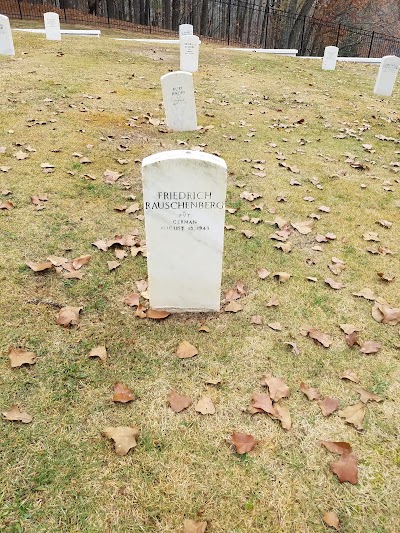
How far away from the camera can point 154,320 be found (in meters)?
3.55

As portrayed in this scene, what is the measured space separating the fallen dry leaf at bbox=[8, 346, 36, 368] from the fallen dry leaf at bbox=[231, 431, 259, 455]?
5.09ft

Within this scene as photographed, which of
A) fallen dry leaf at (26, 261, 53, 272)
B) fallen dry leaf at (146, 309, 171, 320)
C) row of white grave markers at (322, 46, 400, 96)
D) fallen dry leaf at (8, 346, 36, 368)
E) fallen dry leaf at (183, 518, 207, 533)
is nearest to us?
fallen dry leaf at (183, 518, 207, 533)

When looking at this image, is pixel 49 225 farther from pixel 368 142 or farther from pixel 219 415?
pixel 368 142

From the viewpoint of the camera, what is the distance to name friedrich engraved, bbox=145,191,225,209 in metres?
3.15

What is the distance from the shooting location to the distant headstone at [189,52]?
13.0 m

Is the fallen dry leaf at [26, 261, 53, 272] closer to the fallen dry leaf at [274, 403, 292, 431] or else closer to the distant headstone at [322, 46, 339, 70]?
the fallen dry leaf at [274, 403, 292, 431]

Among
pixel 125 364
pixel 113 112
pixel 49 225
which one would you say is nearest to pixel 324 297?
pixel 125 364

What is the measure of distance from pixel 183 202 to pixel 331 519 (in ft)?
7.38

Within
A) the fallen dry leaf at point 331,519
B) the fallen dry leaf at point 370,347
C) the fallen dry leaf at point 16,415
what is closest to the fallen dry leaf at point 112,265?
the fallen dry leaf at point 16,415

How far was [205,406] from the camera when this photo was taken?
112 inches

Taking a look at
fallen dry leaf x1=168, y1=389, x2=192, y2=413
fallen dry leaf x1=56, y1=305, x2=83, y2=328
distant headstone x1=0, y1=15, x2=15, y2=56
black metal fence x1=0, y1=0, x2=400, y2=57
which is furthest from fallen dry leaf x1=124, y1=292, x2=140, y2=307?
black metal fence x1=0, y1=0, x2=400, y2=57

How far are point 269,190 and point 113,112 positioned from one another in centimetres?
440

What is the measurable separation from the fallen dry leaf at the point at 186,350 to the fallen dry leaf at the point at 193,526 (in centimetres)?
120

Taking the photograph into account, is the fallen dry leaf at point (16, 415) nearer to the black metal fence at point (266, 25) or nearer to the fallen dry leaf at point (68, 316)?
the fallen dry leaf at point (68, 316)
